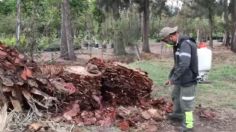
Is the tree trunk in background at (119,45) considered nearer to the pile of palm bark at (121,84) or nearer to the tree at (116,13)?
the tree at (116,13)

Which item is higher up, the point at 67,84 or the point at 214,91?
the point at 67,84

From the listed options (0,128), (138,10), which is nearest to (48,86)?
(0,128)

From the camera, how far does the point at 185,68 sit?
6.39 metres

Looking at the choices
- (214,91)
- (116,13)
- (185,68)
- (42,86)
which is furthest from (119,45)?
(185,68)

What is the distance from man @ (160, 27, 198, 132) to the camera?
6402 millimetres

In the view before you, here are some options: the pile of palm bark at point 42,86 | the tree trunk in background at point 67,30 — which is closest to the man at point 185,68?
the pile of palm bark at point 42,86

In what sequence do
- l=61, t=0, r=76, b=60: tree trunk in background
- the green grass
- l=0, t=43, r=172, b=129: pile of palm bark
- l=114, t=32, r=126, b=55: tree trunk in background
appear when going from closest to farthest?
l=0, t=43, r=172, b=129: pile of palm bark → the green grass → l=61, t=0, r=76, b=60: tree trunk in background → l=114, t=32, r=126, b=55: tree trunk in background

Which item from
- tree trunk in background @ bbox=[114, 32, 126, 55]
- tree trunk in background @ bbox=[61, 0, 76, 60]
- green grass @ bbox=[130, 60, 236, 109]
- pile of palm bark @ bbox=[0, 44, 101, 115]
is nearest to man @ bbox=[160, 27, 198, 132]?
pile of palm bark @ bbox=[0, 44, 101, 115]

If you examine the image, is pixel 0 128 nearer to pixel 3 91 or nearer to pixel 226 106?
pixel 3 91

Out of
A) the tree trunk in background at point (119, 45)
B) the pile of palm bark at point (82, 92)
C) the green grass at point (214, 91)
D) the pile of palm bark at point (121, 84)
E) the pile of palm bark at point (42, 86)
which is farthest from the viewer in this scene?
the tree trunk in background at point (119, 45)

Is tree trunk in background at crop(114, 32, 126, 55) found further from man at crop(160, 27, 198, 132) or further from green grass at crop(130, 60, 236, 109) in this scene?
man at crop(160, 27, 198, 132)

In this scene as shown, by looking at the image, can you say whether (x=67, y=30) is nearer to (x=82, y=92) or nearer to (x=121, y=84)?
(x=121, y=84)

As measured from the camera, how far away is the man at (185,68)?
6.40 m

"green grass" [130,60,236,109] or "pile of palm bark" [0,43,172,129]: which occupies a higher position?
"pile of palm bark" [0,43,172,129]
